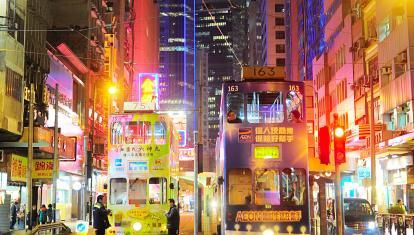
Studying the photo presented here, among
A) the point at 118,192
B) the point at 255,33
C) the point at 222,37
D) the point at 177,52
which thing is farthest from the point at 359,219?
the point at 222,37

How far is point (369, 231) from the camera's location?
22.2 metres

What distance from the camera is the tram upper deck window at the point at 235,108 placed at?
16.4 meters

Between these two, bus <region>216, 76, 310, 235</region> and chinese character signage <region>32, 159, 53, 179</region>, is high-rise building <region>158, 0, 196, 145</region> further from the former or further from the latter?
bus <region>216, 76, 310, 235</region>

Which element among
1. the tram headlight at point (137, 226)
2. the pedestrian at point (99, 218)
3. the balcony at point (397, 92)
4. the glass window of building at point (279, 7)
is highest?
the glass window of building at point (279, 7)

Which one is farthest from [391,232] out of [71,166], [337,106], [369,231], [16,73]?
[337,106]

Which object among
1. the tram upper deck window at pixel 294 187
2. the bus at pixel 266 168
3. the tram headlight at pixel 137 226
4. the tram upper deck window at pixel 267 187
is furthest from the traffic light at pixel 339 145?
the tram headlight at pixel 137 226

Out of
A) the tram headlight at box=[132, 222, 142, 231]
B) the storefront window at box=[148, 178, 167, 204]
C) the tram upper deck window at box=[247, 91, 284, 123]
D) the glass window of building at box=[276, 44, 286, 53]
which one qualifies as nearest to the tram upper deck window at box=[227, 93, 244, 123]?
the tram upper deck window at box=[247, 91, 284, 123]

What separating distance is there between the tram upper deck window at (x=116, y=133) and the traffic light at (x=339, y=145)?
1000 cm

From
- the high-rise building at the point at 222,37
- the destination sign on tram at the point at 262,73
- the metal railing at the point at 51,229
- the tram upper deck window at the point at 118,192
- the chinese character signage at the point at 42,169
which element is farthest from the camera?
the high-rise building at the point at 222,37

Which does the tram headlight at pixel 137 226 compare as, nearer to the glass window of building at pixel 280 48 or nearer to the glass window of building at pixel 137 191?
the glass window of building at pixel 137 191

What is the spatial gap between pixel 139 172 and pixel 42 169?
30.6 ft

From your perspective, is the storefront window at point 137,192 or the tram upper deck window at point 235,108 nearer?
the tram upper deck window at point 235,108

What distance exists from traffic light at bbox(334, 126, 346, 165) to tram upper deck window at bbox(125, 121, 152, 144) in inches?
371

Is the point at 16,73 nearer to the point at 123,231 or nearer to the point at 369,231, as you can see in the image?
the point at 123,231
